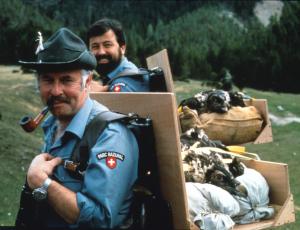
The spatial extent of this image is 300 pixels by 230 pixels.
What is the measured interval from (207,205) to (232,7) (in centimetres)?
6472

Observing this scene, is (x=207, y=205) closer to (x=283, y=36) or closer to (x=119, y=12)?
(x=283, y=36)

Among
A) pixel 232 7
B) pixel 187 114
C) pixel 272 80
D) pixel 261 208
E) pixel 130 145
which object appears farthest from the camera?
pixel 232 7

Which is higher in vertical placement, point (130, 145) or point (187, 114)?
point (130, 145)

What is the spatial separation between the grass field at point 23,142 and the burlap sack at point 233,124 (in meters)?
1.51

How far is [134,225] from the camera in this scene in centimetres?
317

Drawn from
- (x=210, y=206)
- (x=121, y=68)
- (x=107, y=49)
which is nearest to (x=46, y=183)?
(x=210, y=206)

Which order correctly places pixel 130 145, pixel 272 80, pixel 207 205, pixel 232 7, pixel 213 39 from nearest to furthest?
pixel 130 145, pixel 207 205, pixel 272 80, pixel 213 39, pixel 232 7

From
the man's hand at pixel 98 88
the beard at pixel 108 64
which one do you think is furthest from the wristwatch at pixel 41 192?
the beard at pixel 108 64

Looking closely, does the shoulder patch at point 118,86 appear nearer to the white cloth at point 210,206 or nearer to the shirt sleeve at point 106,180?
the white cloth at point 210,206

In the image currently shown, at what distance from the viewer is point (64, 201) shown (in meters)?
2.95

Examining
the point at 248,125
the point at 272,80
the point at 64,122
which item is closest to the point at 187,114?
the point at 248,125

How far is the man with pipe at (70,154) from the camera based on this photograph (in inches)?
116

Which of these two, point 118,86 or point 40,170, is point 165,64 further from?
point 40,170

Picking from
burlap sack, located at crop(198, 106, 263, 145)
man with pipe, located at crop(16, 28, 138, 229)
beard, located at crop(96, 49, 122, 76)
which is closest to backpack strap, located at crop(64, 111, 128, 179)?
man with pipe, located at crop(16, 28, 138, 229)
